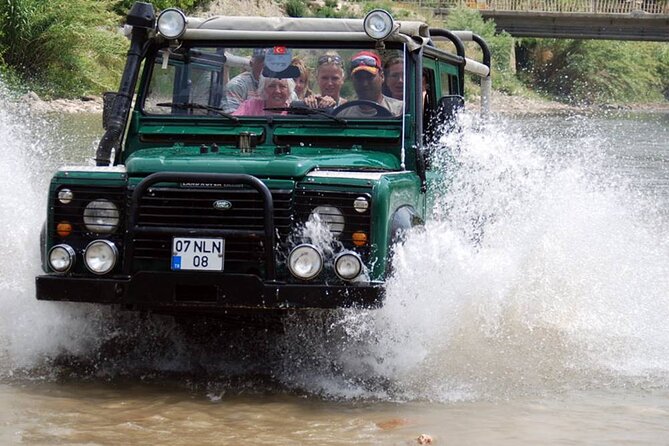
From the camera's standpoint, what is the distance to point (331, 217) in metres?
6.74

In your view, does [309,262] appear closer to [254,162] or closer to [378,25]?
[254,162]

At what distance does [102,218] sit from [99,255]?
21 cm

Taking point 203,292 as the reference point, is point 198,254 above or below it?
above

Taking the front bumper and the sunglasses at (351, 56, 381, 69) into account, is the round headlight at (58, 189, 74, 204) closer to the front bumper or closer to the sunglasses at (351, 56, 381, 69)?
the front bumper

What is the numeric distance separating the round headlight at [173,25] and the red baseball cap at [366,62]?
105cm

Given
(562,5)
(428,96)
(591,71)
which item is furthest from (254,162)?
(591,71)

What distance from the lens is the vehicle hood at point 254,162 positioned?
22.4 feet

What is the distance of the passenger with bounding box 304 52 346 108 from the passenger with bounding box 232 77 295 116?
0.13 m

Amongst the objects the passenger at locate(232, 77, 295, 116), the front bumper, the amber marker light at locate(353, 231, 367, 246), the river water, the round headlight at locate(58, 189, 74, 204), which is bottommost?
the river water

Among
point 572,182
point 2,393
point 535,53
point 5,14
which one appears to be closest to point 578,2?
point 535,53

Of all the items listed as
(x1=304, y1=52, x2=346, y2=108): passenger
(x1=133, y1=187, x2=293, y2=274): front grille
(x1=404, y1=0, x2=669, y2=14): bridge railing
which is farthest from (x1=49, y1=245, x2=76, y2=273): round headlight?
(x1=404, y1=0, x2=669, y2=14): bridge railing

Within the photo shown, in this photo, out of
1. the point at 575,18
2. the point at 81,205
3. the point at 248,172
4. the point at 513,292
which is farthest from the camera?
the point at 575,18

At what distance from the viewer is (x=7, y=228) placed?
32.3ft

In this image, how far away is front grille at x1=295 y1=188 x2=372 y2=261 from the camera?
6711 mm
